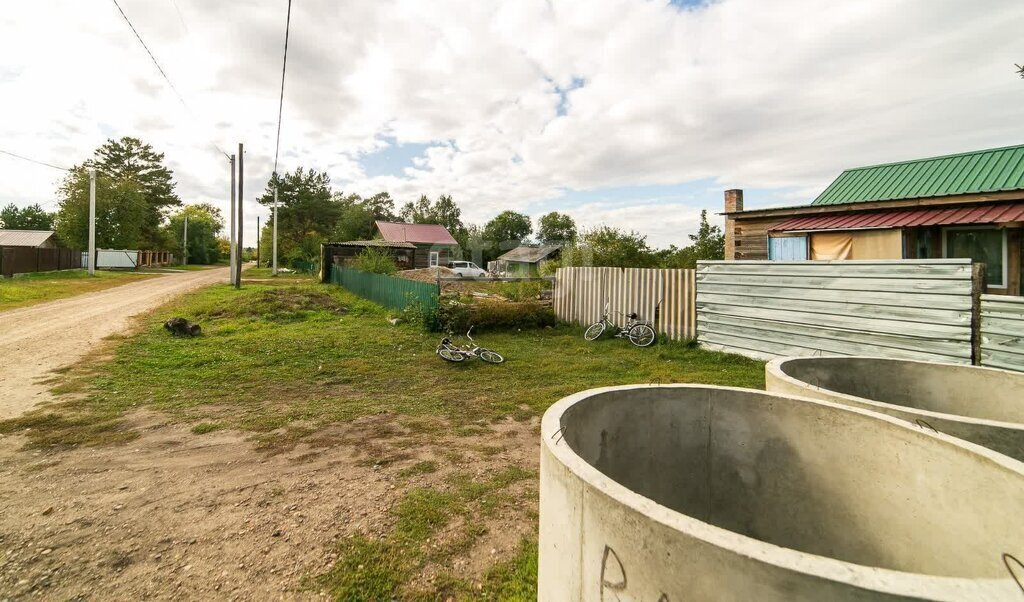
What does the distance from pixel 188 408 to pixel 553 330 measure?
7.51 metres

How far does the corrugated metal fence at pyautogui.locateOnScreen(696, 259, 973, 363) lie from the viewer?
18.6ft

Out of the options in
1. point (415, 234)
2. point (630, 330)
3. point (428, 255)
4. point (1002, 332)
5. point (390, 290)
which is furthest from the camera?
point (415, 234)

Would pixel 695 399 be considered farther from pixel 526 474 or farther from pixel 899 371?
pixel 899 371

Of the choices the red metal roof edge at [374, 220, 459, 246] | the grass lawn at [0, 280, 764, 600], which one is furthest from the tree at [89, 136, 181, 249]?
the grass lawn at [0, 280, 764, 600]

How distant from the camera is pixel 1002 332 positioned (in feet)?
17.1

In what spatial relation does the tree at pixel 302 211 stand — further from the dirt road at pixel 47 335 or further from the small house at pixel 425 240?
the dirt road at pixel 47 335

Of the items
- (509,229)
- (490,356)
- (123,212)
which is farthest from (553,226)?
(490,356)

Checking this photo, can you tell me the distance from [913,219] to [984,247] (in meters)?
1.60

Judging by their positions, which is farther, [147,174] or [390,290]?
[147,174]

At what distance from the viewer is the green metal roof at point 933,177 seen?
31.4 feet

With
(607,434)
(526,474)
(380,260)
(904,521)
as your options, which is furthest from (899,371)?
(380,260)

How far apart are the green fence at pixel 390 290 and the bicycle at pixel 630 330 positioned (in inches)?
144

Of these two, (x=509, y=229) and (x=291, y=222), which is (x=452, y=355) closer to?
(x=291, y=222)

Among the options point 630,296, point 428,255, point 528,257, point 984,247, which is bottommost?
point 630,296
